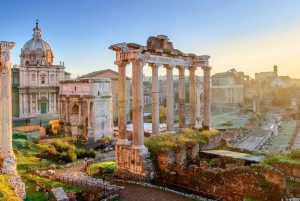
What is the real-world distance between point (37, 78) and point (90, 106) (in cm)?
1427

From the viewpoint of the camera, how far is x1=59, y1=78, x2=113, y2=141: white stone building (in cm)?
3409

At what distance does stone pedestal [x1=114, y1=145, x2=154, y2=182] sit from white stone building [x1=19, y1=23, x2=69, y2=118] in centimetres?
3241

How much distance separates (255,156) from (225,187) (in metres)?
4.58

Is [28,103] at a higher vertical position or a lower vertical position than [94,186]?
higher

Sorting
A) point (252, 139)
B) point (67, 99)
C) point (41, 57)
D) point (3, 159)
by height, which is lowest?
point (252, 139)

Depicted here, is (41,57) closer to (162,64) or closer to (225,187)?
(162,64)

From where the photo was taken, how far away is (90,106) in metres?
34.2

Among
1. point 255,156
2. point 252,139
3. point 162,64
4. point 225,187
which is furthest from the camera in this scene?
point 252,139

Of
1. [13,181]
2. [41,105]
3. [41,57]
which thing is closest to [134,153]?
[13,181]

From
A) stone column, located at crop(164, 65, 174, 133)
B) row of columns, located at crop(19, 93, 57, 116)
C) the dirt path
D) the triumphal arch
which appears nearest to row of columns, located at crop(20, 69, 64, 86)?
row of columns, located at crop(19, 93, 57, 116)

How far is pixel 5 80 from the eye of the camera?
47.9 feet

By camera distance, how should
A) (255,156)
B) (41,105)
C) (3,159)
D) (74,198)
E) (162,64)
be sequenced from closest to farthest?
1. (74,198)
2. (3,159)
3. (255,156)
4. (162,64)
5. (41,105)

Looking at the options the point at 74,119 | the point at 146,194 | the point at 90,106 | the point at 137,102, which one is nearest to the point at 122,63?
the point at 137,102

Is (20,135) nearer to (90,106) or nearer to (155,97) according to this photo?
(90,106)
